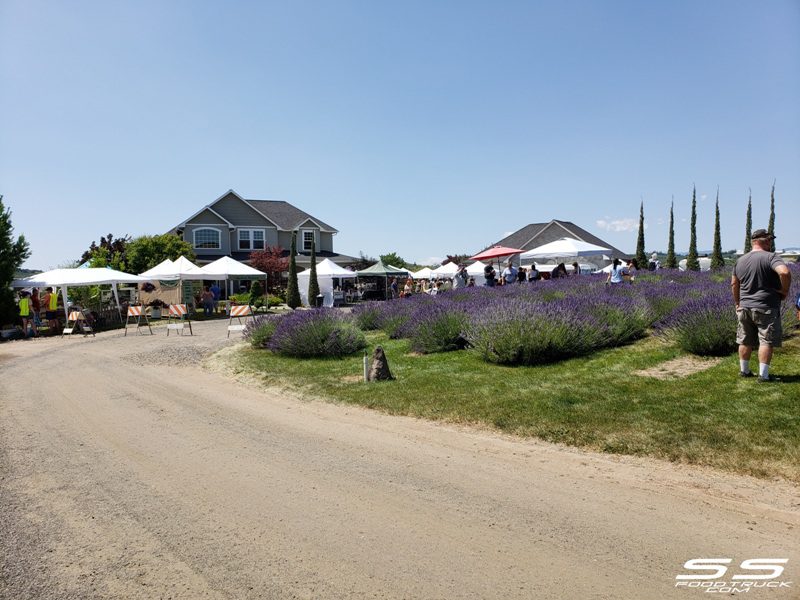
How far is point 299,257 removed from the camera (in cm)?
4378

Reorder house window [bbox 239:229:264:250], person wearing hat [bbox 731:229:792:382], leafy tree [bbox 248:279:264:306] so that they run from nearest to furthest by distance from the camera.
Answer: person wearing hat [bbox 731:229:792:382], leafy tree [bbox 248:279:264:306], house window [bbox 239:229:264:250]

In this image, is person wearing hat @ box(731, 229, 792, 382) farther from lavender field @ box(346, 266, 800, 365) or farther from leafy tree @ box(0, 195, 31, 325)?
leafy tree @ box(0, 195, 31, 325)

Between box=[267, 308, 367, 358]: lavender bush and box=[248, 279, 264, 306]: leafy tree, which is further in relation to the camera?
box=[248, 279, 264, 306]: leafy tree

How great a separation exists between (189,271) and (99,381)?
53.9 feet

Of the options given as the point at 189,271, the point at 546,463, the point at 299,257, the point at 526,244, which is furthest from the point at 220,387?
the point at 526,244

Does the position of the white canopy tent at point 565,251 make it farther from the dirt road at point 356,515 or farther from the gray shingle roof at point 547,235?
the gray shingle roof at point 547,235

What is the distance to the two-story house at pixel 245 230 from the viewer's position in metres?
41.3

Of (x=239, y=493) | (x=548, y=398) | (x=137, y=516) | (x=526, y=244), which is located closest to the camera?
(x=137, y=516)

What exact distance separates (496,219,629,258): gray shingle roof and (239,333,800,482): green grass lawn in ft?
138

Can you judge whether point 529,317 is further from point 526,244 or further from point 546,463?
point 526,244

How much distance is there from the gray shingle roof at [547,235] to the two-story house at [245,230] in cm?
1726

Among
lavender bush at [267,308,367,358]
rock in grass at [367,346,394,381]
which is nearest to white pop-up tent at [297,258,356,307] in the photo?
lavender bush at [267,308,367,358]

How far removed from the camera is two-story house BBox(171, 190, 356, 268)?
136 feet

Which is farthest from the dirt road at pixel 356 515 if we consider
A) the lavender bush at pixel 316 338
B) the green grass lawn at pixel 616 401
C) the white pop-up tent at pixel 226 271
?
the white pop-up tent at pixel 226 271
